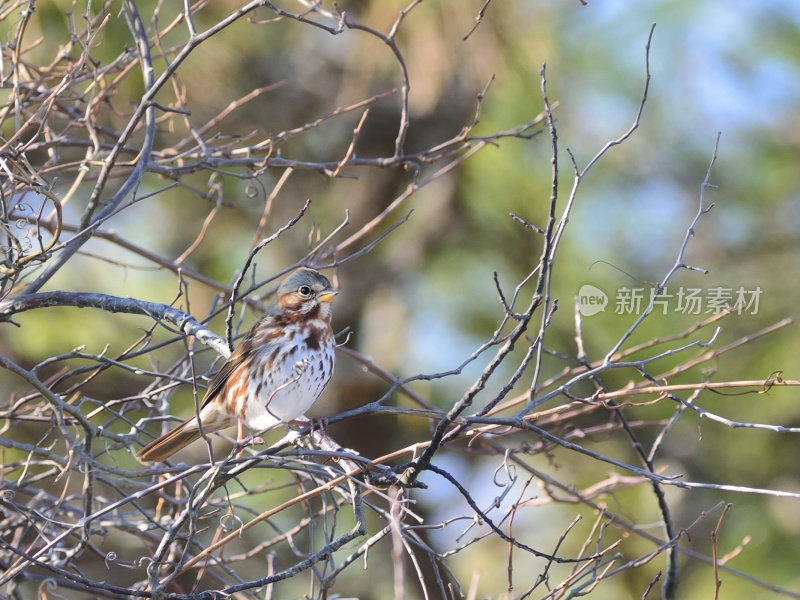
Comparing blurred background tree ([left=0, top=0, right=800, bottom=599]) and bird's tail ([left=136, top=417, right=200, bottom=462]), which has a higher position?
blurred background tree ([left=0, top=0, right=800, bottom=599])

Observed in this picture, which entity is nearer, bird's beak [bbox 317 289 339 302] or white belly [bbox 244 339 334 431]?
white belly [bbox 244 339 334 431]

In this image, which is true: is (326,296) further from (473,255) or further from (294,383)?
(473,255)

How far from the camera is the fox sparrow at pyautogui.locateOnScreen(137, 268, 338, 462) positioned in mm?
4387

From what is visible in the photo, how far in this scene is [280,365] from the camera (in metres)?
4.47

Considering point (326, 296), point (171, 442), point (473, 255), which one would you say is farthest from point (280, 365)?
point (473, 255)

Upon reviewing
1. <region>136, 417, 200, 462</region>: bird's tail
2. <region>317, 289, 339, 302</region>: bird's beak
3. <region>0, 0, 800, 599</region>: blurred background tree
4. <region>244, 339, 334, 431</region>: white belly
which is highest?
<region>0, 0, 800, 599</region>: blurred background tree

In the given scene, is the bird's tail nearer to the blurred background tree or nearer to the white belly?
the white belly

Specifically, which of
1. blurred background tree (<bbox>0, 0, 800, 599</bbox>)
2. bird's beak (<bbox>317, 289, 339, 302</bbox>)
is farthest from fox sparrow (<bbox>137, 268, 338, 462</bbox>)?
blurred background tree (<bbox>0, 0, 800, 599</bbox>)

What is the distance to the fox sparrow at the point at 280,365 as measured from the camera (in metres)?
4.39

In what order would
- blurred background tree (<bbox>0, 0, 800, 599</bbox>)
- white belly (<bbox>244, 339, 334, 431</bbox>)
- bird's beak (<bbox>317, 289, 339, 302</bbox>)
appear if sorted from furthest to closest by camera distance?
blurred background tree (<bbox>0, 0, 800, 599</bbox>) → bird's beak (<bbox>317, 289, 339, 302</bbox>) → white belly (<bbox>244, 339, 334, 431</bbox>)

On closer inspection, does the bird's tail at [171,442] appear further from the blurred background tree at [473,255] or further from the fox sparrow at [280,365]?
the blurred background tree at [473,255]

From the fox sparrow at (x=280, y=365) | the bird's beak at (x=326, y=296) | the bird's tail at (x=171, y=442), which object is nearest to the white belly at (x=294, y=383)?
the fox sparrow at (x=280, y=365)

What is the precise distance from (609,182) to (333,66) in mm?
2457

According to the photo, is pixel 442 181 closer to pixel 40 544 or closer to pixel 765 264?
pixel 765 264
